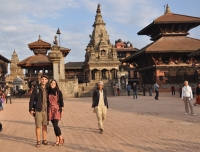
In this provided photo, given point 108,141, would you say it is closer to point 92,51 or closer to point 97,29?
point 92,51

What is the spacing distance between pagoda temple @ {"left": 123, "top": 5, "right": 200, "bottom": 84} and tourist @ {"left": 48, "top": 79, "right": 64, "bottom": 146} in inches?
1286

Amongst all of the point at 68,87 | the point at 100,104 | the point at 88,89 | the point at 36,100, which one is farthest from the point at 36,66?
the point at 36,100

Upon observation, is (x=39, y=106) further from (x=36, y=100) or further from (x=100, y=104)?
(x=100, y=104)

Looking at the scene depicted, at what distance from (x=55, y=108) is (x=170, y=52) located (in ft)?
113

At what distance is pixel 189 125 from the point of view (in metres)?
10.3

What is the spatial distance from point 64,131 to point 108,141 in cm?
259

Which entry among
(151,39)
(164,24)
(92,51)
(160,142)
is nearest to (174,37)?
(164,24)

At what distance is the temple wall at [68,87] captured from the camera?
112 ft

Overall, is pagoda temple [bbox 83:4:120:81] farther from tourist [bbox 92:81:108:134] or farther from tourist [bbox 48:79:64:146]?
tourist [bbox 48:79:64:146]

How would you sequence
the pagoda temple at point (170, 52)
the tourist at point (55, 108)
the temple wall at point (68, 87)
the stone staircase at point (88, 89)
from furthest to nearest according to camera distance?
the pagoda temple at point (170, 52) < the stone staircase at point (88, 89) < the temple wall at point (68, 87) < the tourist at point (55, 108)

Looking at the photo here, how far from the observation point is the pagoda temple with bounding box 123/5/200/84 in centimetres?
Answer: 4041

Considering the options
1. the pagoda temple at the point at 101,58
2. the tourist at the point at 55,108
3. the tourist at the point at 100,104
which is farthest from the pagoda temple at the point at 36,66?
the tourist at the point at 55,108

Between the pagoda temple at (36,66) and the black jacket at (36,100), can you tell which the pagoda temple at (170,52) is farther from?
the black jacket at (36,100)

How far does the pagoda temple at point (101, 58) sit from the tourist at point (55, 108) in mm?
52538
